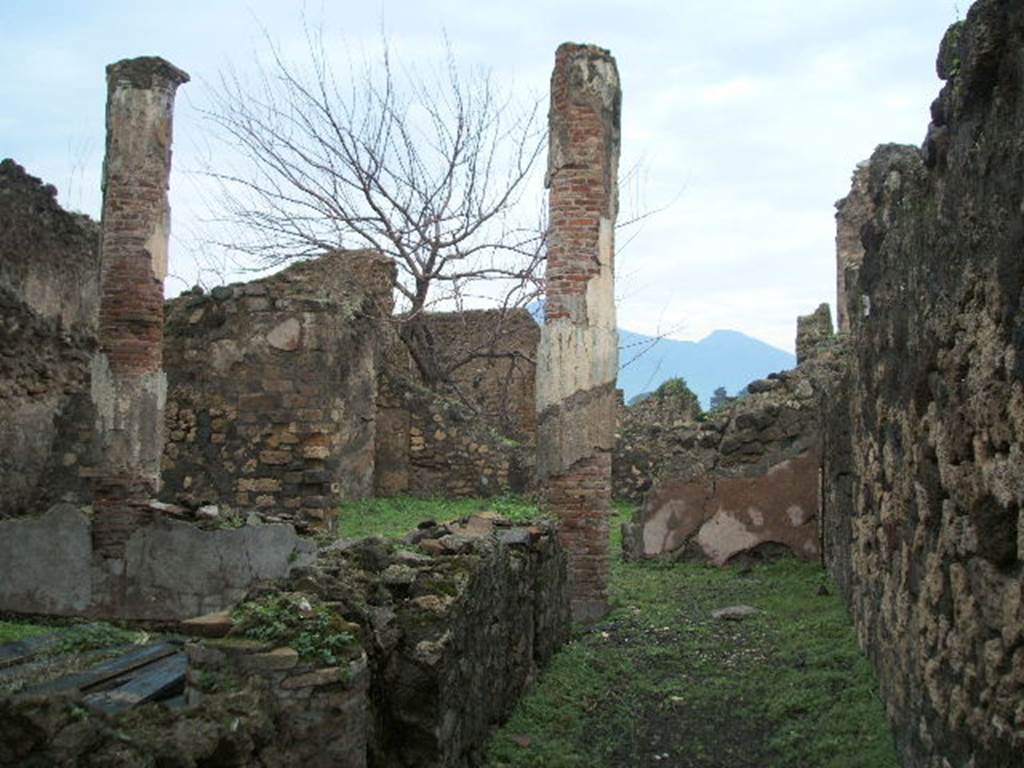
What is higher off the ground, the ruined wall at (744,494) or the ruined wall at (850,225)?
the ruined wall at (850,225)

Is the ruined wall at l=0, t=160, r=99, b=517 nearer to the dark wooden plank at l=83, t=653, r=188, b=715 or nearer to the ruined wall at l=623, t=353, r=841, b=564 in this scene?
the ruined wall at l=623, t=353, r=841, b=564

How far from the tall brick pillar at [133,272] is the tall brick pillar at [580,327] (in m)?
3.69

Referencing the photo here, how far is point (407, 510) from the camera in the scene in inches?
603

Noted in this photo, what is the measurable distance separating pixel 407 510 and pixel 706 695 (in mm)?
9438

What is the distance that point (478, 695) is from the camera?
4.94 m

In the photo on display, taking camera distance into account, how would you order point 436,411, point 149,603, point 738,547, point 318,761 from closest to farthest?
point 318,761
point 149,603
point 738,547
point 436,411

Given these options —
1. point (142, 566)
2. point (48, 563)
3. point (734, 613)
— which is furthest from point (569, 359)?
point (48, 563)

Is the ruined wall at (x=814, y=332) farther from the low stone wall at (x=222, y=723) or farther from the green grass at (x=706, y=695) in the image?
the low stone wall at (x=222, y=723)

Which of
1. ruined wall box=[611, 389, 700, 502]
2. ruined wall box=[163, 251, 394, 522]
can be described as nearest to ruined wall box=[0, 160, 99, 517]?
ruined wall box=[163, 251, 394, 522]

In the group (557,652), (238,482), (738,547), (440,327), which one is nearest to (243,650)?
(557,652)

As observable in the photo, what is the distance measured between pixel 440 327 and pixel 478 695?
19744 mm

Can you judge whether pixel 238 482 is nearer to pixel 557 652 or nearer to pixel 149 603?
pixel 149 603

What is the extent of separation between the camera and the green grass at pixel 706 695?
16.9 ft

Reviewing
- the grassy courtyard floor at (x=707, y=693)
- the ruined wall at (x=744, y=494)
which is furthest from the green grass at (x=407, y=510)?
the grassy courtyard floor at (x=707, y=693)
